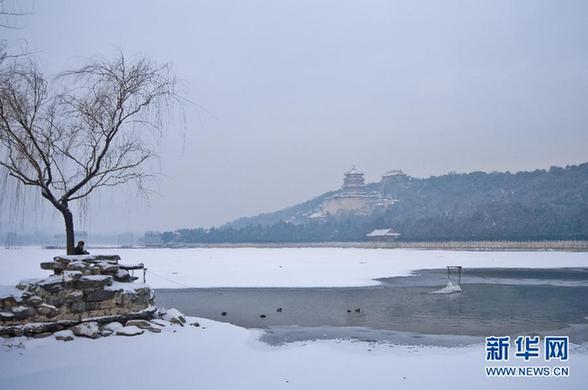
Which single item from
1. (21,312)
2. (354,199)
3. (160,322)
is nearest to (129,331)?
(160,322)

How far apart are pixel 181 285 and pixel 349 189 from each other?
135440 millimetres

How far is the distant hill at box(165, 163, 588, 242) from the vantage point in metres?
74.4

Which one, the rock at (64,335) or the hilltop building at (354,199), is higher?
the hilltop building at (354,199)

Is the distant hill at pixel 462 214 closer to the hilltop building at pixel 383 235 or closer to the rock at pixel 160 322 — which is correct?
the hilltop building at pixel 383 235

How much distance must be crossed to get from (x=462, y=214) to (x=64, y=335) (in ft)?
319

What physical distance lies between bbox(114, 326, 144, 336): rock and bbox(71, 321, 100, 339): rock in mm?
429

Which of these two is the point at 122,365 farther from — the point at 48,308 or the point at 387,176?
the point at 387,176

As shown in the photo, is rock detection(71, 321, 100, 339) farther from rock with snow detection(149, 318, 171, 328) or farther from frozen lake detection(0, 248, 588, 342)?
frozen lake detection(0, 248, 588, 342)

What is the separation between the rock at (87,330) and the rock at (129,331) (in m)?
0.43

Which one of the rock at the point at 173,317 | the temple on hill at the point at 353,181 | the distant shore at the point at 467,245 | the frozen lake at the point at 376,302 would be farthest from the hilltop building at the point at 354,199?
the rock at the point at 173,317

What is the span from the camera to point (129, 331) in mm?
11211

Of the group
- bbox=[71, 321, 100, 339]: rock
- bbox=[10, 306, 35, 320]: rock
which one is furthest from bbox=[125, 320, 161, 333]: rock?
bbox=[10, 306, 35, 320]: rock

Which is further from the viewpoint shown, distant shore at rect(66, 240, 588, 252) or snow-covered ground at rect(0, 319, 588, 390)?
distant shore at rect(66, 240, 588, 252)

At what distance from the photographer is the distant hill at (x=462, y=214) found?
74.4 metres
